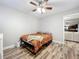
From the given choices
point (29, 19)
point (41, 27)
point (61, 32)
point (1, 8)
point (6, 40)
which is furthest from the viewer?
point (41, 27)

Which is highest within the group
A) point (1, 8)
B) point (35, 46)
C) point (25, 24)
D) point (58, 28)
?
point (1, 8)

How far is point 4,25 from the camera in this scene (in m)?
3.14

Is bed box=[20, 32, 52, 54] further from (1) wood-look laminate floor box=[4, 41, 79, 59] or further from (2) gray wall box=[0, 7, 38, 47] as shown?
(2) gray wall box=[0, 7, 38, 47]

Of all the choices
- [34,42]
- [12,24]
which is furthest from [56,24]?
[12,24]

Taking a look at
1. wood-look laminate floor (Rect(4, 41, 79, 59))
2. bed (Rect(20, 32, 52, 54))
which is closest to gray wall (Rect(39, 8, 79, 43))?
bed (Rect(20, 32, 52, 54))

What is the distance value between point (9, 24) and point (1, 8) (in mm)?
882

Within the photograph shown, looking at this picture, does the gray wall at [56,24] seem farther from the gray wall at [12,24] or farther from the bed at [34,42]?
the gray wall at [12,24]

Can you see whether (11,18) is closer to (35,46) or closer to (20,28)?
(20,28)

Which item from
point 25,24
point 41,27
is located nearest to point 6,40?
point 25,24

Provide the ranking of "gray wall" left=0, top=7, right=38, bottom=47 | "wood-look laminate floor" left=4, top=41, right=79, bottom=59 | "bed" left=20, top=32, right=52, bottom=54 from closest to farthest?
"wood-look laminate floor" left=4, top=41, right=79, bottom=59 → "bed" left=20, top=32, right=52, bottom=54 → "gray wall" left=0, top=7, right=38, bottom=47

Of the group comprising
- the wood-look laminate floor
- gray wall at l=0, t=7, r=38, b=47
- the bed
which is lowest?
the wood-look laminate floor

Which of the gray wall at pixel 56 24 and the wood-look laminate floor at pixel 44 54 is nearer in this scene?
the wood-look laminate floor at pixel 44 54

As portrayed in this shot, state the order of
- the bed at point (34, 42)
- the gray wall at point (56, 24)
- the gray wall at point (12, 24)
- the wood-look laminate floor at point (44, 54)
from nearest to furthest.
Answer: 1. the wood-look laminate floor at point (44, 54)
2. the bed at point (34, 42)
3. the gray wall at point (12, 24)
4. the gray wall at point (56, 24)

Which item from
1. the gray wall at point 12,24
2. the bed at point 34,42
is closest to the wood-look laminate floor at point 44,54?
the bed at point 34,42
